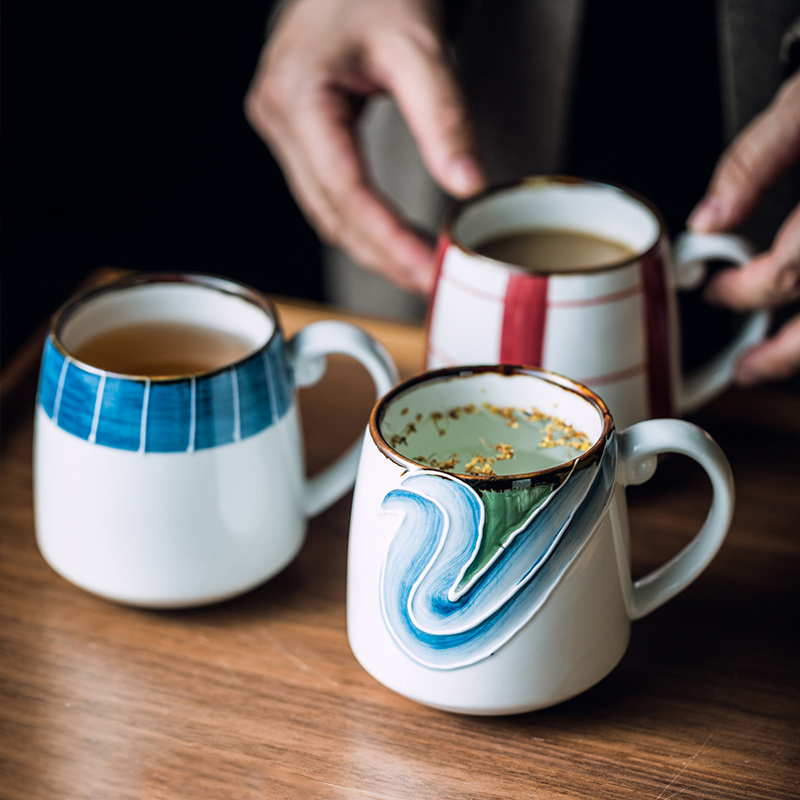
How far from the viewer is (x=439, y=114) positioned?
843 mm

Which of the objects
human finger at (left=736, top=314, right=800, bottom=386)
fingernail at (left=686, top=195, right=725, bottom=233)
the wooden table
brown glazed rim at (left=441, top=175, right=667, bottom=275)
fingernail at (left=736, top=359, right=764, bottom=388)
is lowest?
the wooden table

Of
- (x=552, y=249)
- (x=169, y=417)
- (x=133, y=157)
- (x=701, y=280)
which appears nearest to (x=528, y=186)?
(x=552, y=249)

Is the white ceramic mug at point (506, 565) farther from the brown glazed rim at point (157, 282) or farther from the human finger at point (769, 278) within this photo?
the human finger at point (769, 278)

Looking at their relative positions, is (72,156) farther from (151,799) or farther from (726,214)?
(151,799)

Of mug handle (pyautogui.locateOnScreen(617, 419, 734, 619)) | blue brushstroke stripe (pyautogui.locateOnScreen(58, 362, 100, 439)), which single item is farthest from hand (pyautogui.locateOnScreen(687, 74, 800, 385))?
blue brushstroke stripe (pyautogui.locateOnScreen(58, 362, 100, 439))

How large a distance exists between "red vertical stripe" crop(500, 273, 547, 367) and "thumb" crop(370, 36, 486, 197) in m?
0.18

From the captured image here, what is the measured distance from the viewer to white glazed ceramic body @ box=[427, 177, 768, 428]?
661 mm

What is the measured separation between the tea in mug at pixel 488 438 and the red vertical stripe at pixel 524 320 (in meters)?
0.08

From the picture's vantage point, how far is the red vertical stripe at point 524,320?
2.16 ft

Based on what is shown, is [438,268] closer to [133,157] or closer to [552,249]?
[552,249]

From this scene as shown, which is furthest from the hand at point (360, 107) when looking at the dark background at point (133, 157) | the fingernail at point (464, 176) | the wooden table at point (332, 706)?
the dark background at point (133, 157)

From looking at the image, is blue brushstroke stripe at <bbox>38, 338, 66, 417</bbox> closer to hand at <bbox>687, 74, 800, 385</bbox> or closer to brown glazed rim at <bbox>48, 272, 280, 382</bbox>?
brown glazed rim at <bbox>48, 272, 280, 382</bbox>

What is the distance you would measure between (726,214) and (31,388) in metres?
0.60

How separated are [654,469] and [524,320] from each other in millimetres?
153
